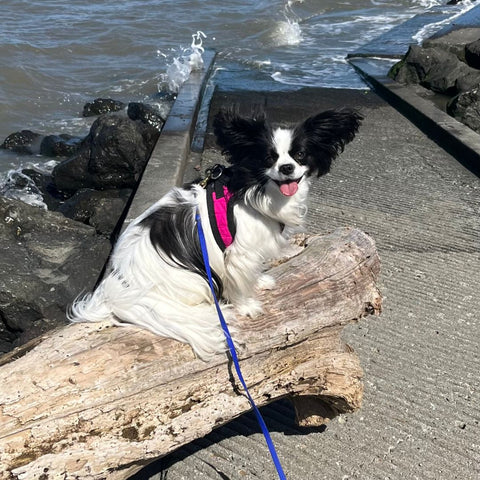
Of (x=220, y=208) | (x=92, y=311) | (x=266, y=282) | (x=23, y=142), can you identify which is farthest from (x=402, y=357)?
(x=23, y=142)

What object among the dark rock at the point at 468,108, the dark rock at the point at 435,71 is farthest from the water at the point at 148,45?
the dark rock at the point at 468,108

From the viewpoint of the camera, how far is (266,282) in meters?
3.13

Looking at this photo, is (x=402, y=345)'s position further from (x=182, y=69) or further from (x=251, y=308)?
(x=182, y=69)

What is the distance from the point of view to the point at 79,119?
34.2ft

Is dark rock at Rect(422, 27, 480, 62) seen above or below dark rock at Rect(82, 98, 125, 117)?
above

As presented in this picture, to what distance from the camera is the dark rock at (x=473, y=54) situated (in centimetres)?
989

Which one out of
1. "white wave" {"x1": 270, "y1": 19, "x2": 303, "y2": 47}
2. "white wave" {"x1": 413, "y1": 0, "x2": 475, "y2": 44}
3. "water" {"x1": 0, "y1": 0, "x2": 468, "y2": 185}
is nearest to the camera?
"water" {"x1": 0, "y1": 0, "x2": 468, "y2": 185}

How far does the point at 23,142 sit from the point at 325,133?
7103mm

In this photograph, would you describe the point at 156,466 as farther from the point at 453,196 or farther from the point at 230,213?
the point at 453,196

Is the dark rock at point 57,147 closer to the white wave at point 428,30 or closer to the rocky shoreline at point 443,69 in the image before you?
the rocky shoreline at point 443,69

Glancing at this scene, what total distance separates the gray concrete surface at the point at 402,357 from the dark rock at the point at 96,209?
6.56 feet

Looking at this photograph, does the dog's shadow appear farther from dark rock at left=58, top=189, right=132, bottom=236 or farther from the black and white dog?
dark rock at left=58, top=189, right=132, bottom=236

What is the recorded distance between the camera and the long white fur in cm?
266

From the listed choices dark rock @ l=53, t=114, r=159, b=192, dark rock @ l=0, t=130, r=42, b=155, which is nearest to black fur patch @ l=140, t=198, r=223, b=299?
dark rock @ l=53, t=114, r=159, b=192
